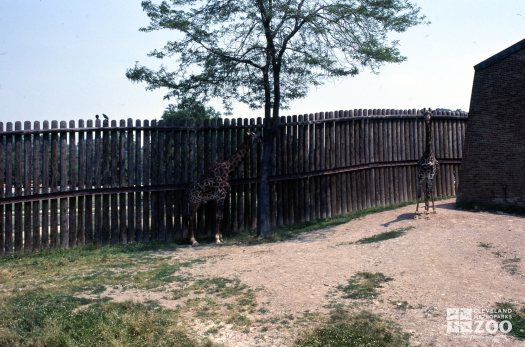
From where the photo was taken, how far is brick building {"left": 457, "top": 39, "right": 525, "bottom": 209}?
1144cm

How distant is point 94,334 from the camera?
5.71 metres

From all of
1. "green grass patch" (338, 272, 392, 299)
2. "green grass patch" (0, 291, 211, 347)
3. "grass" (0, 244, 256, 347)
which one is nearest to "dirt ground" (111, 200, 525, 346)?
"green grass patch" (338, 272, 392, 299)

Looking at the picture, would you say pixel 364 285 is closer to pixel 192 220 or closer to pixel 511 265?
pixel 511 265

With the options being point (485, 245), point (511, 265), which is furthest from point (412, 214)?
point (511, 265)

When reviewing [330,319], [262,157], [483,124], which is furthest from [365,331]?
[483,124]

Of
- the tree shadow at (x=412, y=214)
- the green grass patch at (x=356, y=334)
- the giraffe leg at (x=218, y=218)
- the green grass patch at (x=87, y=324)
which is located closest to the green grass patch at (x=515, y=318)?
the green grass patch at (x=356, y=334)

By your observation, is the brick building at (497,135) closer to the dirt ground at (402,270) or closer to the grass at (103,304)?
the dirt ground at (402,270)

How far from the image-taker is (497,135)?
11.8 meters

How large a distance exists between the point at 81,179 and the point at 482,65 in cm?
989

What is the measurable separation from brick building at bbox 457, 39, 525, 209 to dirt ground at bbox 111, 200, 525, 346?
94cm

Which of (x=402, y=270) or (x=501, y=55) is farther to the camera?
(x=501, y=55)

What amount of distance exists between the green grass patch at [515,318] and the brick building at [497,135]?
5994 mm

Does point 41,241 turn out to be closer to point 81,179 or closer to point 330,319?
point 81,179

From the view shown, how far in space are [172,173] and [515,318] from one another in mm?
7718
